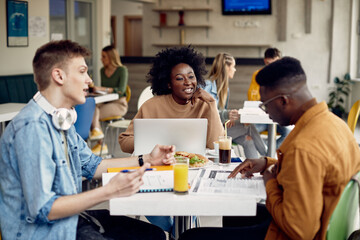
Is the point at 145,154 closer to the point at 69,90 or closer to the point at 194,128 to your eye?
the point at 194,128

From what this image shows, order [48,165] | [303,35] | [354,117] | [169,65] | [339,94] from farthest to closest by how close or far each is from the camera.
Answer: [303,35] → [339,94] → [354,117] → [169,65] → [48,165]

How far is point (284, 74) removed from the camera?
158 cm

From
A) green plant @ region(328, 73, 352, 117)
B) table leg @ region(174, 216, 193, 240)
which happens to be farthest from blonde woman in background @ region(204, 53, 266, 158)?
green plant @ region(328, 73, 352, 117)

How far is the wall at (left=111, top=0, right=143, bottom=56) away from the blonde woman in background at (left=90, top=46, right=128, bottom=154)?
21.8 ft

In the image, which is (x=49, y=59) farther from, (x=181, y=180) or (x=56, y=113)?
(x=181, y=180)

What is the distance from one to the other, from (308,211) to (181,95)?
1.43m

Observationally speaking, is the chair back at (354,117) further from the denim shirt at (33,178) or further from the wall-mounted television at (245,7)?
the wall-mounted television at (245,7)

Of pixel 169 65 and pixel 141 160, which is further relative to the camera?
pixel 169 65

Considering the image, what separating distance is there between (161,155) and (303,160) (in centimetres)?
80

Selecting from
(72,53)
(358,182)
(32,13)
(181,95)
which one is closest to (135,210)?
(72,53)

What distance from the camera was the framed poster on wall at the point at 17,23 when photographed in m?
5.63

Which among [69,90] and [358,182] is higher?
[69,90]

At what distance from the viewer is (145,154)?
217 cm

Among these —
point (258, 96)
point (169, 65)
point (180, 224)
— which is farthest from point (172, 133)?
point (258, 96)
